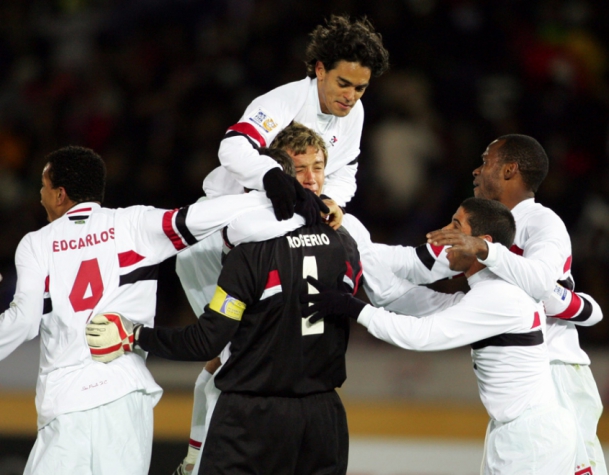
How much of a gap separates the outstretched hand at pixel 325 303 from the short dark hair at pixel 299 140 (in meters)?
0.77

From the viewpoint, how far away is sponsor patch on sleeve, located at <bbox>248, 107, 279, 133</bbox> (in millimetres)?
4672

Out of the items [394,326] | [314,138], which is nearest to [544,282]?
[394,326]

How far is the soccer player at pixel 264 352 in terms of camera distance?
4.11 m

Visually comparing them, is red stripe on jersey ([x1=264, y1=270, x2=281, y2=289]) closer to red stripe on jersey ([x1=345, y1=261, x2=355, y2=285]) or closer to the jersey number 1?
the jersey number 1

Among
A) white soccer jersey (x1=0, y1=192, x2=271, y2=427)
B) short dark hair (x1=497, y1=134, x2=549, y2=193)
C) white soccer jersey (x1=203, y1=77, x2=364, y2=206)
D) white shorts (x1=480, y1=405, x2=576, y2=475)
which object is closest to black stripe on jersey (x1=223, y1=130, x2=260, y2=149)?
white soccer jersey (x1=203, y1=77, x2=364, y2=206)

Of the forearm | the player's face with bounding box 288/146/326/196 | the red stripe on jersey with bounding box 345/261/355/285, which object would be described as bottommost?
the forearm

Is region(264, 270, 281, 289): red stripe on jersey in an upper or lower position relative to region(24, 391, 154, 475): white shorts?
upper

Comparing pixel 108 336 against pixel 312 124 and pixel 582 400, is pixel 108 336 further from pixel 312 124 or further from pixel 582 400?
pixel 582 400

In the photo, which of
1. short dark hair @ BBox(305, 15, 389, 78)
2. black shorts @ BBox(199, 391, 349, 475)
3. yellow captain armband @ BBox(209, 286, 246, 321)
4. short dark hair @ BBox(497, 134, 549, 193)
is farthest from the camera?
short dark hair @ BBox(497, 134, 549, 193)

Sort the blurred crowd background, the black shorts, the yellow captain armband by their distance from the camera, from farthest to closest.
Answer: the blurred crowd background, the black shorts, the yellow captain armband

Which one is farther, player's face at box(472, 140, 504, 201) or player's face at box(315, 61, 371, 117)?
player's face at box(472, 140, 504, 201)

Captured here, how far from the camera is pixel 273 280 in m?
4.16

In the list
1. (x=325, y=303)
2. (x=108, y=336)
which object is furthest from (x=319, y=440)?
(x=108, y=336)

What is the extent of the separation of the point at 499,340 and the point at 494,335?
60 mm
